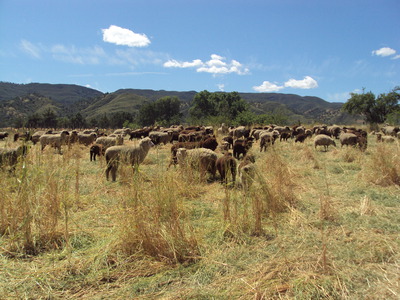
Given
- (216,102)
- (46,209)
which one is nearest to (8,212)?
(46,209)

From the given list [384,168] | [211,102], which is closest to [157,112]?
[211,102]

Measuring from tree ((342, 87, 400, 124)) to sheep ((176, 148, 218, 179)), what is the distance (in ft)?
144

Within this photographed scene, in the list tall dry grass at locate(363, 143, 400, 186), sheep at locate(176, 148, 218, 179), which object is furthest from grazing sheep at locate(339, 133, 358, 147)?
sheep at locate(176, 148, 218, 179)

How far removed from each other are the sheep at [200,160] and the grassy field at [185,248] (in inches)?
93.5

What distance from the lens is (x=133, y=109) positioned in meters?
132

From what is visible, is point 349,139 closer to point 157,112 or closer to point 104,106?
point 157,112

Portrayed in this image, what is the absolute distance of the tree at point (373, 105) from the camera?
41.2m

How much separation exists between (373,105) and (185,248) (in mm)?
49815

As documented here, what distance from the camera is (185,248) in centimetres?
370

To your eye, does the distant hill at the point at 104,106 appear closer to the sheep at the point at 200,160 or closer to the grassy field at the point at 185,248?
the sheep at the point at 200,160

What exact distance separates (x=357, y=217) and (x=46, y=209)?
5.84 m

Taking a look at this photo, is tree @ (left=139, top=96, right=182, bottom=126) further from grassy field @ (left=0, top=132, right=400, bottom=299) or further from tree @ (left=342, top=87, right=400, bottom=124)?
grassy field @ (left=0, top=132, right=400, bottom=299)

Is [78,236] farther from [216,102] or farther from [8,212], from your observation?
[216,102]

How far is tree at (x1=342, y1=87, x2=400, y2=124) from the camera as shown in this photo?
4116 cm
